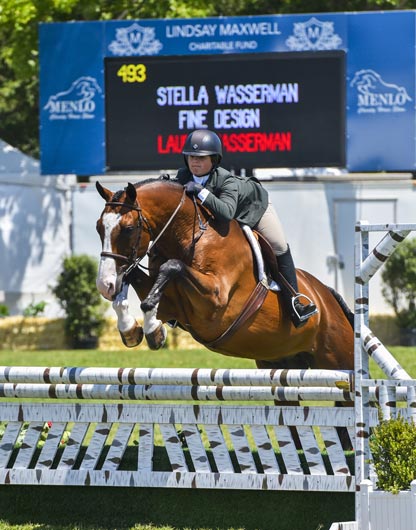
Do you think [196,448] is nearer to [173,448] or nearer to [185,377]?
[173,448]

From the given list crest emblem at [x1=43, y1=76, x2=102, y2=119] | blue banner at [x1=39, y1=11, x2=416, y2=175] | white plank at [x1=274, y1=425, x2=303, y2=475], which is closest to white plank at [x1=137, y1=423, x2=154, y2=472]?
white plank at [x1=274, y1=425, x2=303, y2=475]

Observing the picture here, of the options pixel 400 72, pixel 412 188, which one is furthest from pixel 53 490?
pixel 412 188

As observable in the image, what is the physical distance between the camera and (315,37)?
1391 cm

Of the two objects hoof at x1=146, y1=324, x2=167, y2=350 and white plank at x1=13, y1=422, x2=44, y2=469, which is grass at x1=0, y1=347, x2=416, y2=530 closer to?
white plank at x1=13, y1=422, x2=44, y2=469

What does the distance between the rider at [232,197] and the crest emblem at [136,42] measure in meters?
7.79

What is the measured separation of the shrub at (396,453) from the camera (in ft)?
15.9

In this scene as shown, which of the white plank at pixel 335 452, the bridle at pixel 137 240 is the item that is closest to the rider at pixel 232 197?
the bridle at pixel 137 240

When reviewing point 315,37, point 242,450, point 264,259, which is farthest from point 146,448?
point 315,37

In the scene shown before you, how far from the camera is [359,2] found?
2122 centimetres

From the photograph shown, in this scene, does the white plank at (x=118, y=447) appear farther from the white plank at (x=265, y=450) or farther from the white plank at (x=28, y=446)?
the white plank at (x=265, y=450)

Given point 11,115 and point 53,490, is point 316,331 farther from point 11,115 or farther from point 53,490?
point 11,115

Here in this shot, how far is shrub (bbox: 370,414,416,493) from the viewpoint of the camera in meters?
4.84

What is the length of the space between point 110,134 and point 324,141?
2693 millimetres

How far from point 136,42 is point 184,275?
875cm
